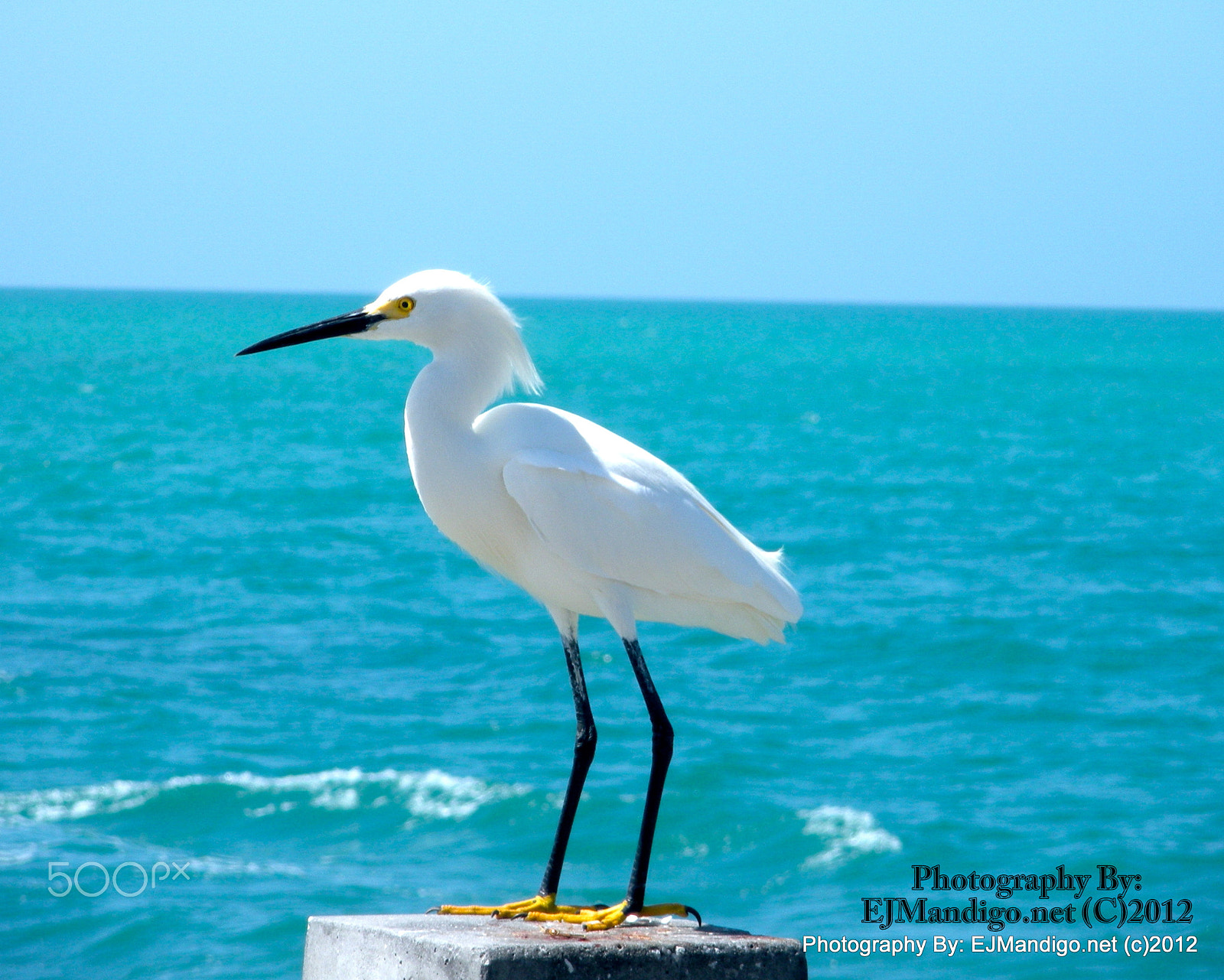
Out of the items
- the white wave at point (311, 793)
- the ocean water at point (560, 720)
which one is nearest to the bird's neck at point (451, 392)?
the ocean water at point (560, 720)

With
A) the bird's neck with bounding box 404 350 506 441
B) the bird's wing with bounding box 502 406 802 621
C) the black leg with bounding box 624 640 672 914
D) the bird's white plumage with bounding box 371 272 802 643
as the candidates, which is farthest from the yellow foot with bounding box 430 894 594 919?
the bird's neck with bounding box 404 350 506 441

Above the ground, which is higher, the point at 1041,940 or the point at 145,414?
the point at 145,414

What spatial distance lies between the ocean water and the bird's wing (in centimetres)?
399

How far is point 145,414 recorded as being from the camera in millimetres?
37812

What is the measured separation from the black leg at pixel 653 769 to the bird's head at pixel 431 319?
3.36 ft

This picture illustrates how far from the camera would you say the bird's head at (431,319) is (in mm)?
4098

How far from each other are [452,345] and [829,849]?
602cm

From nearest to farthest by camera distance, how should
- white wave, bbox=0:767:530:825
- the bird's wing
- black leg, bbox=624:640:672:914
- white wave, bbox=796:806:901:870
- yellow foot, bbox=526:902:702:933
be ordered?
yellow foot, bbox=526:902:702:933
black leg, bbox=624:640:672:914
the bird's wing
white wave, bbox=796:806:901:870
white wave, bbox=0:767:530:825

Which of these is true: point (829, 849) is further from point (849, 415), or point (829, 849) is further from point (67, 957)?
point (849, 415)

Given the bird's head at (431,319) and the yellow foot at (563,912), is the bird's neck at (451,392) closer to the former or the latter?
the bird's head at (431,319)

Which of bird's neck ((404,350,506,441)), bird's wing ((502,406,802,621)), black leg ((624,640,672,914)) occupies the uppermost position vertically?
bird's neck ((404,350,506,441))

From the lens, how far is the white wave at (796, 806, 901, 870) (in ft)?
29.5

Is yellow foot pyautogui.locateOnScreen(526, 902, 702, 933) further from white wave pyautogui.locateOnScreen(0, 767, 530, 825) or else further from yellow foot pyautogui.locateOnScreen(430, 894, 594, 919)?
white wave pyautogui.locateOnScreen(0, 767, 530, 825)

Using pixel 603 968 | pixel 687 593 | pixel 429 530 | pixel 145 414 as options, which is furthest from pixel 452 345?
pixel 145 414
